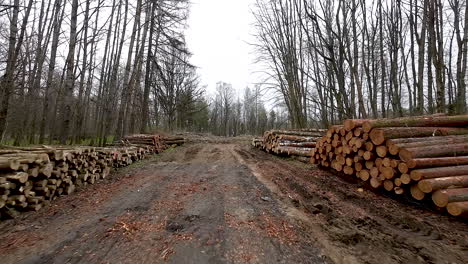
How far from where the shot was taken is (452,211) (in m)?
4.09

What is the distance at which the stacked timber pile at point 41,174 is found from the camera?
450cm

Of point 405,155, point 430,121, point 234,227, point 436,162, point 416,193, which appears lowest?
point 234,227

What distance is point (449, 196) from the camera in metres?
4.18

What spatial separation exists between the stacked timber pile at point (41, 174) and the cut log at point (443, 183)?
688 cm

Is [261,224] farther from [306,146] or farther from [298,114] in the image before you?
[298,114]

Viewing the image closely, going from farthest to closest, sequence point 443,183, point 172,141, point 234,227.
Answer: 1. point 172,141
2. point 443,183
3. point 234,227

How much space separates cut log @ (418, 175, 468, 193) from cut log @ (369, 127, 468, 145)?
1.28 metres

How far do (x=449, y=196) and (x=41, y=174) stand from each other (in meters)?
7.18

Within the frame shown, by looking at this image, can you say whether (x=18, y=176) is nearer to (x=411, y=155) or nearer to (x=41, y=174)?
(x=41, y=174)

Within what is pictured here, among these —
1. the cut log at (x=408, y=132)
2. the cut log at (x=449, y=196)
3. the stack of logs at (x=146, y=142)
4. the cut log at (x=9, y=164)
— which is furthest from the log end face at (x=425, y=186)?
the stack of logs at (x=146, y=142)

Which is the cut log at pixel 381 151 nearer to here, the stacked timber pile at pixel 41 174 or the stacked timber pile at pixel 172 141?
the stacked timber pile at pixel 41 174

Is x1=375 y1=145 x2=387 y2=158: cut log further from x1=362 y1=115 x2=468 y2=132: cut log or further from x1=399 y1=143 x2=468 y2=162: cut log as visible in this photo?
x1=362 y1=115 x2=468 y2=132: cut log

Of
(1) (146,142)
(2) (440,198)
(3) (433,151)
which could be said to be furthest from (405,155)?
(1) (146,142)

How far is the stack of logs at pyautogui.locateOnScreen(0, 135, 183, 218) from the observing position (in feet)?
14.8
